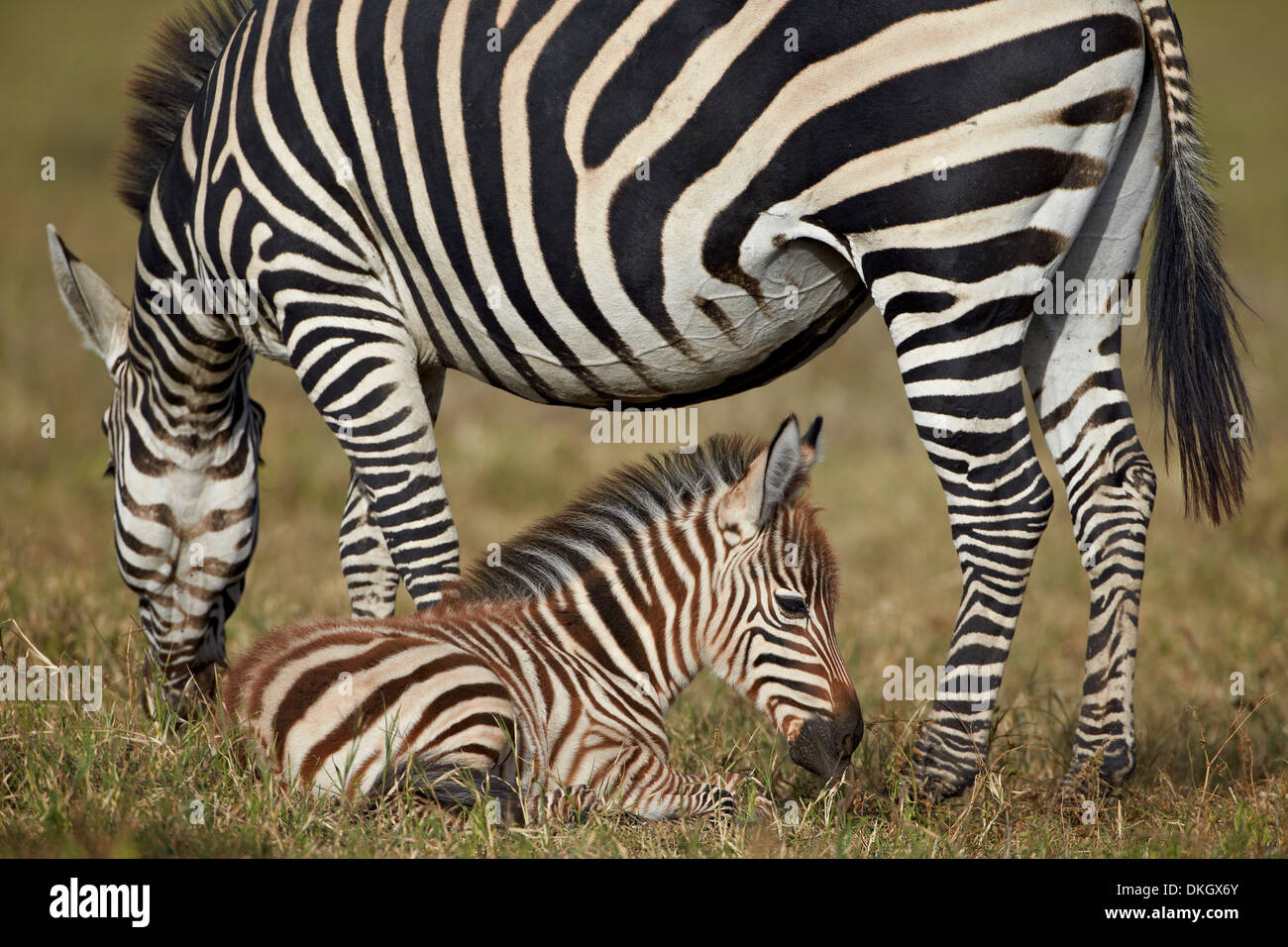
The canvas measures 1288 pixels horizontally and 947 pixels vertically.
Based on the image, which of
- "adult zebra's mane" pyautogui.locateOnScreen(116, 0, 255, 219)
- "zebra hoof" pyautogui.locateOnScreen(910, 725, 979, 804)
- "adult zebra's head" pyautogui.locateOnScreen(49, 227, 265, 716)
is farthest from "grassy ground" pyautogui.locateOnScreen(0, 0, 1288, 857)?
"adult zebra's mane" pyautogui.locateOnScreen(116, 0, 255, 219)

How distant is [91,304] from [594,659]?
3.02m

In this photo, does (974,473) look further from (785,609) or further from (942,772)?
(942,772)

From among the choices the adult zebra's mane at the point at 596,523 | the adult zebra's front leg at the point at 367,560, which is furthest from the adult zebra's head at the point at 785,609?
the adult zebra's front leg at the point at 367,560

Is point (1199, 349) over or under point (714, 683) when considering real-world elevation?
over

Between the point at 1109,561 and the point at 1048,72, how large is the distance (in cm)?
178

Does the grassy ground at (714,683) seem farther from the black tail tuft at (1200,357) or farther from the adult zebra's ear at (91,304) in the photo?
the adult zebra's ear at (91,304)

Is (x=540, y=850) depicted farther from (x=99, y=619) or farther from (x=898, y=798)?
(x=99, y=619)

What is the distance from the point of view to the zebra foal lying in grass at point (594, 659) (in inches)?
151

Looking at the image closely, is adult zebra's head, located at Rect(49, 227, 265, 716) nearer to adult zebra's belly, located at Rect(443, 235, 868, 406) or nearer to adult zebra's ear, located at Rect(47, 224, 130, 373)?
adult zebra's ear, located at Rect(47, 224, 130, 373)

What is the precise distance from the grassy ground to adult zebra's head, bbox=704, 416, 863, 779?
0.95ft

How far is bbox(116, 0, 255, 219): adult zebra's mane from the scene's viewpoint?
561cm

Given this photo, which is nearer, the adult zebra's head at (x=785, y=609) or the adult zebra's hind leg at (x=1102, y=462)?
the adult zebra's head at (x=785, y=609)

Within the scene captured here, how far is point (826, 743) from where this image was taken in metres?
4.10

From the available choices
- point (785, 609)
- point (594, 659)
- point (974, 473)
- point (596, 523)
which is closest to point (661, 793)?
point (594, 659)
